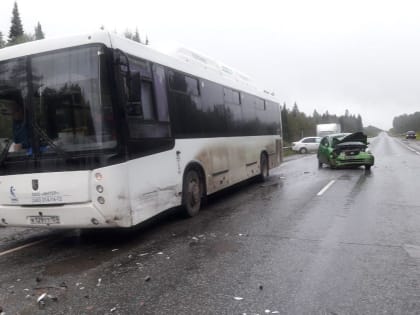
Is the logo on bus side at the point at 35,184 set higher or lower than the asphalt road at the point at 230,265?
higher

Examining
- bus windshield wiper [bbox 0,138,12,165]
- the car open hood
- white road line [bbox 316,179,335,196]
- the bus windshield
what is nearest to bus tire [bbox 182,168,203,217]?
the bus windshield

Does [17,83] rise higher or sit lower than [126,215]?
higher

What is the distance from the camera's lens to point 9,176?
6000 millimetres

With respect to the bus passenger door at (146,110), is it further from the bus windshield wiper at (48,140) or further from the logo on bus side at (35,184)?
the logo on bus side at (35,184)

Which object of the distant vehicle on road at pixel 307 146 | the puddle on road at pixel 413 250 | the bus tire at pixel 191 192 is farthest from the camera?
the distant vehicle on road at pixel 307 146

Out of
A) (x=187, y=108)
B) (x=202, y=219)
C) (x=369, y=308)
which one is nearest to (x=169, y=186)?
(x=202, y=219)

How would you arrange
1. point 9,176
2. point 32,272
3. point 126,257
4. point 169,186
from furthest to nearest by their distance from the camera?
1. point 169,186
2. point 9,176
3. point 126,257
4. point 32,272

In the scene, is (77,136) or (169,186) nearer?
(77,136)

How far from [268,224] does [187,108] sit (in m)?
2.82

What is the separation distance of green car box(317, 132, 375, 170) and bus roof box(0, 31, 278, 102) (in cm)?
717

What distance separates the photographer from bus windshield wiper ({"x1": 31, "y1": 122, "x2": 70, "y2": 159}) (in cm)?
566

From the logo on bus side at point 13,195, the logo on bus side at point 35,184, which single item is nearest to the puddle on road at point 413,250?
the logo on bus side at point 35,184

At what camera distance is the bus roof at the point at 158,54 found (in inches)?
227

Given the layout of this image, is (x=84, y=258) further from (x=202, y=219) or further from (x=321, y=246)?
(x=321, y=246)
